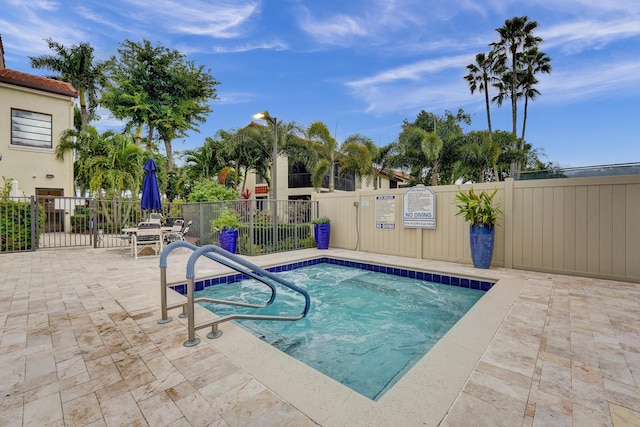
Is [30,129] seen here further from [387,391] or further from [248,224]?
[387,391]

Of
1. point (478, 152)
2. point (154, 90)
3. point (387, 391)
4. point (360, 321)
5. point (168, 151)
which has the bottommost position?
point (360, 321)

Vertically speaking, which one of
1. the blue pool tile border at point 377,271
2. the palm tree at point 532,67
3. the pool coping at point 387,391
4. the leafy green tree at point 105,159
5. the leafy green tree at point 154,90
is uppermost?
the palm tree at point 532,67

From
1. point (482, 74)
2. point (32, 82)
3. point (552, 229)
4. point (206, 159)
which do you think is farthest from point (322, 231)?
point (482, 74)

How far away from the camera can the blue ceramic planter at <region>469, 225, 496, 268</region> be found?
5441mm

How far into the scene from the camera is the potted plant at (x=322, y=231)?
826 cm

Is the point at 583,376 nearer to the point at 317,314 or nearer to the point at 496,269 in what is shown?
the point at 317,314

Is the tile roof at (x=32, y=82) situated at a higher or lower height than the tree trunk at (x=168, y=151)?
higher

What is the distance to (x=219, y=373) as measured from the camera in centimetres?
195

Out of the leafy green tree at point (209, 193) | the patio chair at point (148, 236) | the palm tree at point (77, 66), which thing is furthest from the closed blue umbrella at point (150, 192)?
the palm tree at point (77, 66)

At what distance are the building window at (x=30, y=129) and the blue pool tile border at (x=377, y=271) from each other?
1353cm

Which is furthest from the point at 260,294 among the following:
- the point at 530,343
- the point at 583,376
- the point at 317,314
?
the point at 583,376

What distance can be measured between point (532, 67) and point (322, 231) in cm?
2411

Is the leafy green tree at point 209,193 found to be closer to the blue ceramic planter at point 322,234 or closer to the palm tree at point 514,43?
the blue ceramic planter at point 322,234

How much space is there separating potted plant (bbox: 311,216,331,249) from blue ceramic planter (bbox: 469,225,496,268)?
386 centimetres
